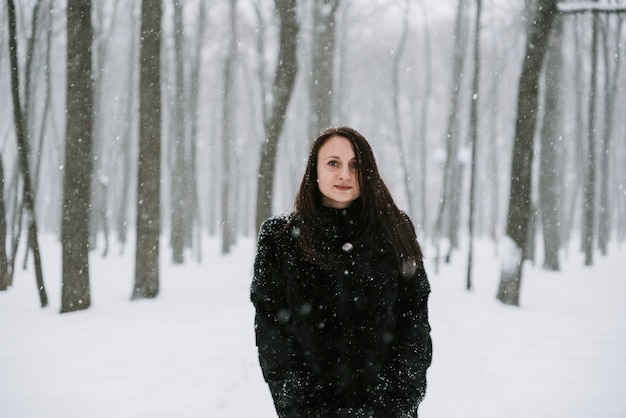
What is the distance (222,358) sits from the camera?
18.5 ft

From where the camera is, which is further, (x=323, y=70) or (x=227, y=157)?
(x=227, y=157)

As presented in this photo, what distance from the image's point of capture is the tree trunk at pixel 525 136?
8727 mm

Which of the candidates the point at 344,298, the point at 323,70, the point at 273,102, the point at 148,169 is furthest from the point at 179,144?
the point at 344,298

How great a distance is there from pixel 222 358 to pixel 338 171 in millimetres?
4224

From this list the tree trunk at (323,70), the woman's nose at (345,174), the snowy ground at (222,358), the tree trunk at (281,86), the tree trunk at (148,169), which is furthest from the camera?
the tree trunk at (323,70)

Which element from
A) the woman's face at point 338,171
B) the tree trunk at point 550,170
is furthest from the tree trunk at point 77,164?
the tree trunk at point 550,170

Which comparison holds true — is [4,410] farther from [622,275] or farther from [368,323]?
[622,275]

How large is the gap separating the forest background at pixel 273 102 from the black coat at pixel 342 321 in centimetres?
623

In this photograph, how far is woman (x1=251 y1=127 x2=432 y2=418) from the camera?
196 cm

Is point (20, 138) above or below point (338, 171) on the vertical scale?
above

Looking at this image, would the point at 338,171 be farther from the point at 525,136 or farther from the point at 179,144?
the point at 179,144

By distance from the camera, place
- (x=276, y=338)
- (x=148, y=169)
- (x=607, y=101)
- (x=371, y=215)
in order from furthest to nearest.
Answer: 1. (x=607, y=101)
2. (x=148, y=169)
3. (x=371, y=215)
4. (x=276, y=338)

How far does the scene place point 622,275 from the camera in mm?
14695

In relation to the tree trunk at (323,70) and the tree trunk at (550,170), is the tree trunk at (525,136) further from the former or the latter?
the tree trunk at (550,170)
